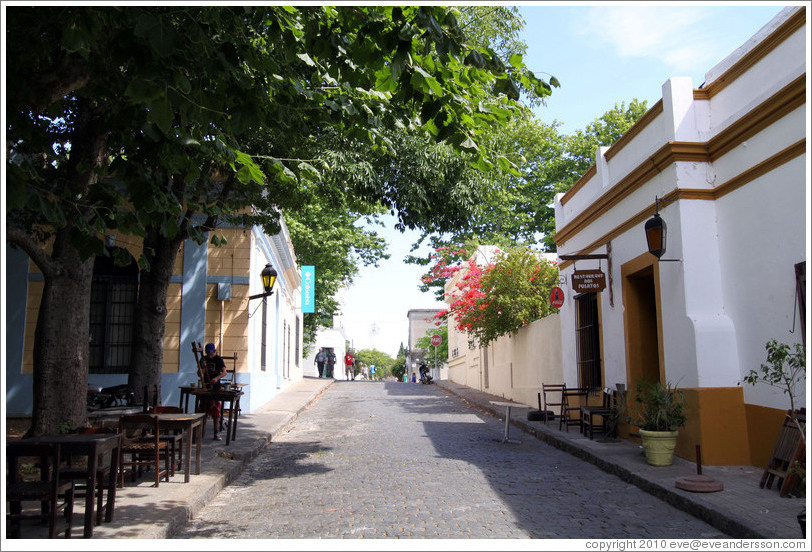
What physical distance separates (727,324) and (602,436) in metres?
3.42

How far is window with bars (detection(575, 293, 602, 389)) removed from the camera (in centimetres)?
1205

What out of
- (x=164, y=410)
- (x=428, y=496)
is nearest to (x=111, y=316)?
(x=164, y=410)

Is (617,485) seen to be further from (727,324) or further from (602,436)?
(602,436)

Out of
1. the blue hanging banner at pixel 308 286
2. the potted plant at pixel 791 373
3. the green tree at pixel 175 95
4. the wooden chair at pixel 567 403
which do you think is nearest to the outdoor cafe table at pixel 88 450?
the green tree at pixel 175 95

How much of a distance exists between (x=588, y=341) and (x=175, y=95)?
9.87 m

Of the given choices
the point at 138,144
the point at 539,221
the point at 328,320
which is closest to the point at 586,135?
the point at 539,221

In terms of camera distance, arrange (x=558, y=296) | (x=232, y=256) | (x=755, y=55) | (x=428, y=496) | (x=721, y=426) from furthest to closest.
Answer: (x=232, y=256) < (x=558, y=296) < (x=721, y=426) < (x=755, y=55) < (x=428, y=496)

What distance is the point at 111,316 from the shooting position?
13336 millimetres

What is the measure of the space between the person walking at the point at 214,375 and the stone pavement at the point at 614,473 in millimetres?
337

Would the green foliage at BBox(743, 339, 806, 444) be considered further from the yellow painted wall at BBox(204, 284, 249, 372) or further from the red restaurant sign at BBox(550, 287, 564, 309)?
the yellow painted wall at BBox(204, 284, 249, 372)

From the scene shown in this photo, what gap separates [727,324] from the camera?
8086mm

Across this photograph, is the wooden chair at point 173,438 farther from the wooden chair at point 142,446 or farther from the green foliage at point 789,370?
the green foliage at point 789,370

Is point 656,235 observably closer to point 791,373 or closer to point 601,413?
point 791,373

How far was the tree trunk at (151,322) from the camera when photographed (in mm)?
10011
